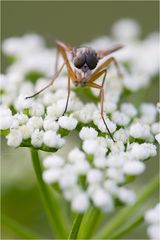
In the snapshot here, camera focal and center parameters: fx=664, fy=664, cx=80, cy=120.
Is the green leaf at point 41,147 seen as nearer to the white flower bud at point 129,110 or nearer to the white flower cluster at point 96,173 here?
the white flower cluster at point 96,173

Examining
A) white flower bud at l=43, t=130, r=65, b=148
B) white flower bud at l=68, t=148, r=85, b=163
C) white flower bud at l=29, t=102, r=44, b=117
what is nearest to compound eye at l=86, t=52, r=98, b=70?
white flower bud at l=29, t=102, r=44, b=117

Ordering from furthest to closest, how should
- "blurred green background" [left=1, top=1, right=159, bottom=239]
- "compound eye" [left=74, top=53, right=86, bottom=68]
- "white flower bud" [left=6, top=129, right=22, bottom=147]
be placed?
"blurred green background" [left=1, top=1, right=159, bottom=239]
"compound eye" [left=74, top=53, right=86, bottom=68]
"white flower bud" [left=6, top=129, right=22, bottom=147]

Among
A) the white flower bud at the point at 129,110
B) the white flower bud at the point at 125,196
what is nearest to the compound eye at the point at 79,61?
the white flower bud at the point at 129,110

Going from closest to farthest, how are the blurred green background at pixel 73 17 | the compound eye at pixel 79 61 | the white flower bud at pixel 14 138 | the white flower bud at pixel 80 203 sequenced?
1. the white flower bud at pixel 80 203
2. the white flower bud at pixel 14 138
3. the compound eye at pixel 79 61
4. the blurred green background at pixel 73 17

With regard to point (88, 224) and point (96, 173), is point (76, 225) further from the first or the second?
point (88, 224)

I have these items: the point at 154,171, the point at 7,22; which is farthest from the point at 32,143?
the point at 7,22

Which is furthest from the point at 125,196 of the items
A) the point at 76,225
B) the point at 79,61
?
the point at 79,61

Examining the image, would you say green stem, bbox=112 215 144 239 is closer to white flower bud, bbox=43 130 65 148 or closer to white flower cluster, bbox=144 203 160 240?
white flower cluster, bbox=144 203 160 240

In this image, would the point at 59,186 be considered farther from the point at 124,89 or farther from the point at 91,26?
the point at 91,26
